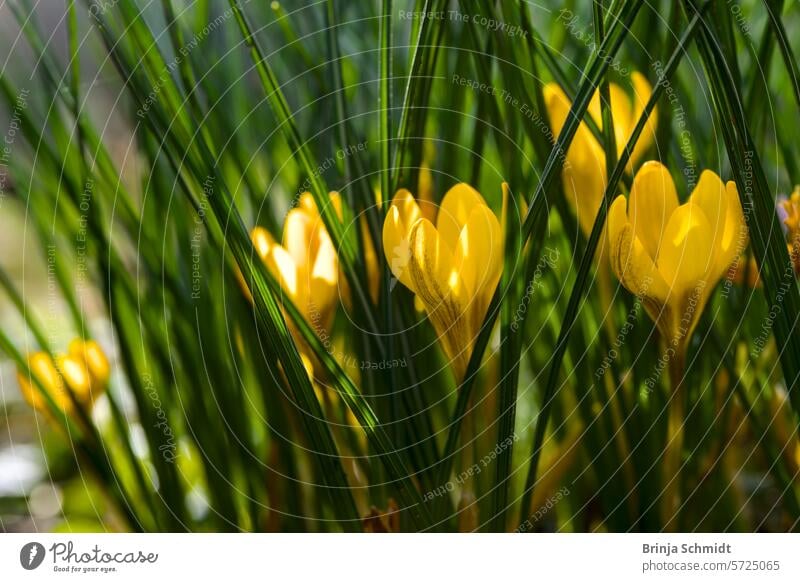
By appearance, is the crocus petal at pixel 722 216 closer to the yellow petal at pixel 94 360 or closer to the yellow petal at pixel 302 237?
the yellow petal at pixel 302 237

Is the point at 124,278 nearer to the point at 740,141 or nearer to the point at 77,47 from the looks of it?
the point at 77,47

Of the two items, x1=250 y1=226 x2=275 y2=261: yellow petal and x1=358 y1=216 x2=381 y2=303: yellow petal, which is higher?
x1=250 y1=226 x2=275 y2=261: yellow petal

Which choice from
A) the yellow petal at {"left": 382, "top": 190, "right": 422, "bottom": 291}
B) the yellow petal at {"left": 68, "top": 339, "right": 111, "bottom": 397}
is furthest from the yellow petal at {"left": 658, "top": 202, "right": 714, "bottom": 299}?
the yellow petal at {"left": 68, "top": 339, "right": 111, "bottom": 397}

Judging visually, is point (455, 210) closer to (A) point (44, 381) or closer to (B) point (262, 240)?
(B) point (262, 240)

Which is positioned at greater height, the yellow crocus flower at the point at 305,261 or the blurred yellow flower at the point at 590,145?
the blurred yellow flower at the point at 590,145

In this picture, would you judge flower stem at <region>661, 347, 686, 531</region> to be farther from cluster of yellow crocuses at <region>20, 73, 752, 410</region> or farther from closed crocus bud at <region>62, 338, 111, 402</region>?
closed crocus bud at <region>62, 338, 111, 402</region>

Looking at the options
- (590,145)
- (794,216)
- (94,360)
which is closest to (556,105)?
(590,145)

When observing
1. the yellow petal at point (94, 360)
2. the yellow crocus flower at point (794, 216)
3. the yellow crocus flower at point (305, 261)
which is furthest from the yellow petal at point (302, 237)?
the yellow crocus flower at point (794, 216)
